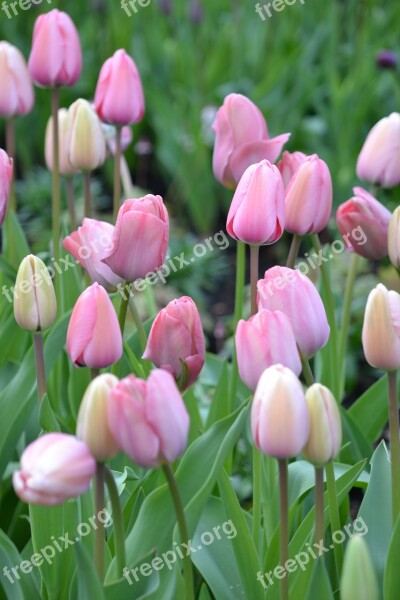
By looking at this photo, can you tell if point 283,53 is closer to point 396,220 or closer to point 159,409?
point 396,220

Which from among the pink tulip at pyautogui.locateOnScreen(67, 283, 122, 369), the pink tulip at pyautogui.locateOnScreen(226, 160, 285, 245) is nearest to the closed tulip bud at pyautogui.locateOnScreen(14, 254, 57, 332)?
the pink tulip at pyautogui.locateOnScreen(67, 283, 122, 369)

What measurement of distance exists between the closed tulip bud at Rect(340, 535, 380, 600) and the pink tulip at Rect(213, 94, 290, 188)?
837mm

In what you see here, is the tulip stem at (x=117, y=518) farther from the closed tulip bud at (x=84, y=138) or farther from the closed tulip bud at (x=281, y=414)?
the closed tulip bud at (x=84, y=138)

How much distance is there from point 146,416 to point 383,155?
949 millimetres

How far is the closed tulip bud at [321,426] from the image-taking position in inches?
40.3

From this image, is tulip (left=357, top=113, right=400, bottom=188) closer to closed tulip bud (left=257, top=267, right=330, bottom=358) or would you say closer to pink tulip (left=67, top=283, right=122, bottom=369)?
closed tulip bud (left=257, top=267, right=330, bottom=358)

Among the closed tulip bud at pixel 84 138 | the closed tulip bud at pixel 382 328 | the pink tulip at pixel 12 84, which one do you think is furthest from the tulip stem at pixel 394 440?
the pink tulip at pixel 12 84

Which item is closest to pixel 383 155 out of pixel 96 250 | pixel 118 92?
pixel 118 92

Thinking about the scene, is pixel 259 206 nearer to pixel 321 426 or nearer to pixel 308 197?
pixel 308 197

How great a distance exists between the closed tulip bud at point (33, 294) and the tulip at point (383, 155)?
0.71 meters

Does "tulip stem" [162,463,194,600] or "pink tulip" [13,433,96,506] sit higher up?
"pink tulip" [13,433,96,506]

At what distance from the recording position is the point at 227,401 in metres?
1.67

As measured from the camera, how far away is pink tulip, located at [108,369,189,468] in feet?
3.01

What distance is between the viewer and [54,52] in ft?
6.02
